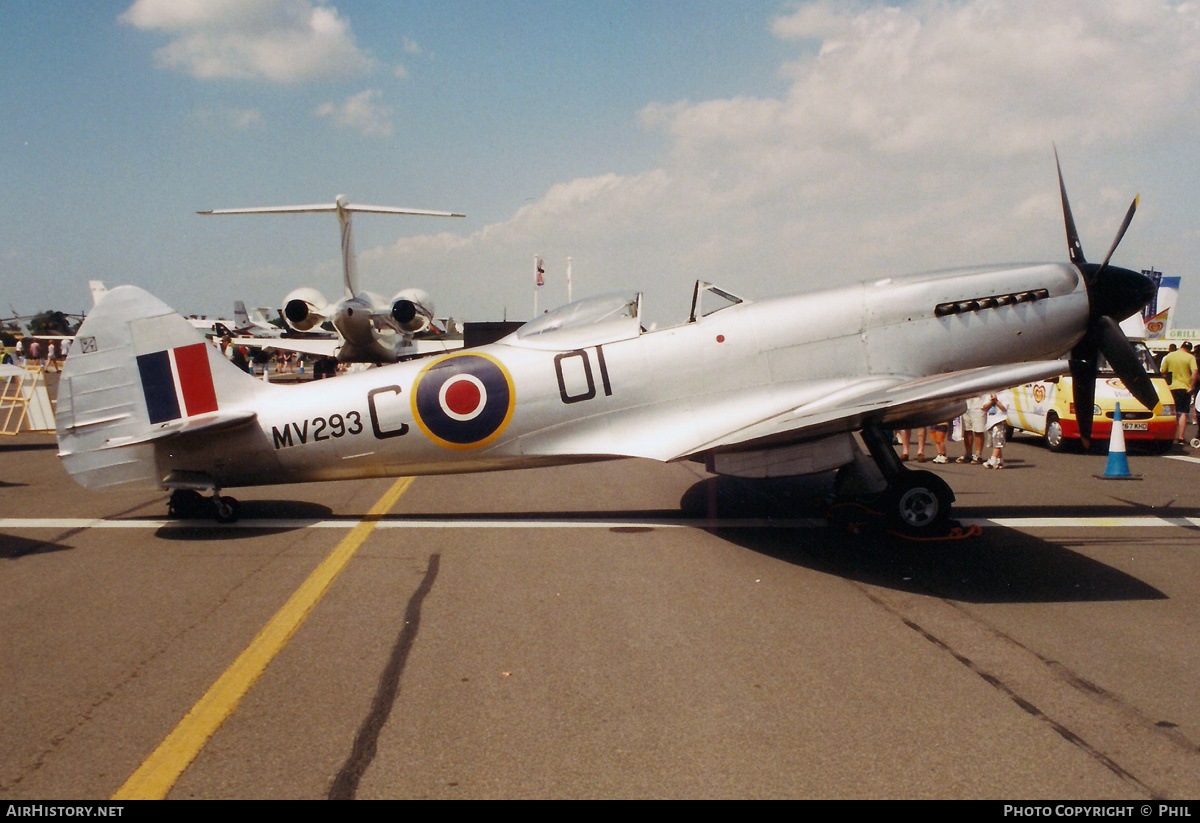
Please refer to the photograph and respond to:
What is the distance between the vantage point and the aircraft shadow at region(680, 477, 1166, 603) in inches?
206

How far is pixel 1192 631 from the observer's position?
4.48 meters

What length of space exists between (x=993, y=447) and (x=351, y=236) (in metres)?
22.4

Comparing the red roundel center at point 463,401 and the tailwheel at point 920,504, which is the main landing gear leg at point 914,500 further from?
the red roundel center at point 463,401

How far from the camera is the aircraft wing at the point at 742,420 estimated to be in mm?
6031

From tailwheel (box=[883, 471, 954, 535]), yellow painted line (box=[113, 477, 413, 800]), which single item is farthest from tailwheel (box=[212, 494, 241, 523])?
tailwheel (box=[883, 471, 954, 535])

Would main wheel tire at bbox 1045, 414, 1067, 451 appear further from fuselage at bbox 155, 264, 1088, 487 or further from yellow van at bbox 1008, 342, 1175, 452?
fuselage at bbox 155, 264, 1088, 487

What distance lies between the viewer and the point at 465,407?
7.06 metres

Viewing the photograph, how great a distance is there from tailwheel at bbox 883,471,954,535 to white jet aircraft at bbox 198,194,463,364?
17751 mm

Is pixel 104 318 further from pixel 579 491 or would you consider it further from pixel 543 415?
pixel 579 491

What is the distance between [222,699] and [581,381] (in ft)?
13.6

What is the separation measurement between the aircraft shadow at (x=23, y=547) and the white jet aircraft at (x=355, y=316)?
49.5 feet

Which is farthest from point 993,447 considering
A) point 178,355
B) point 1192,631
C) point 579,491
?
point 178,355

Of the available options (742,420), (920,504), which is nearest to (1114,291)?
(920,504)

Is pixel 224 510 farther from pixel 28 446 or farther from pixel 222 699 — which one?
pixel 28 446
